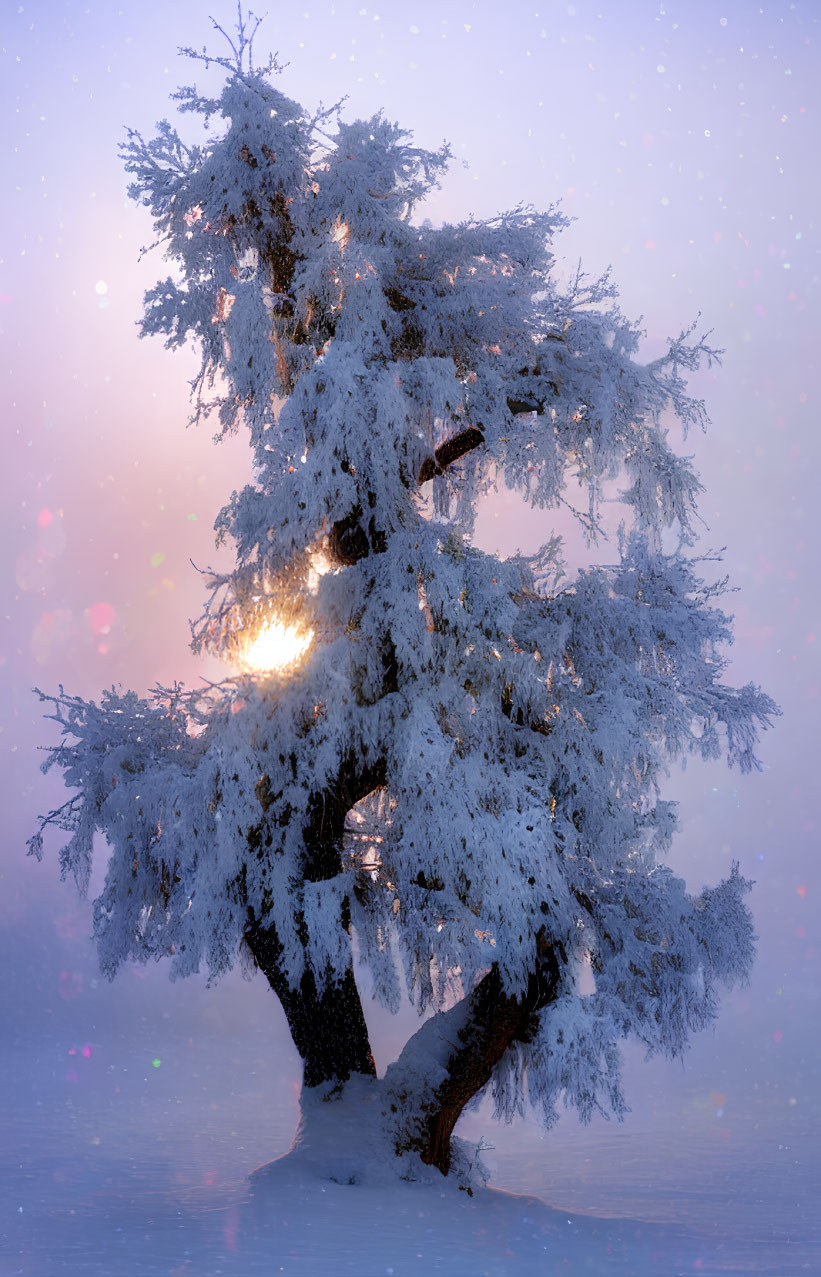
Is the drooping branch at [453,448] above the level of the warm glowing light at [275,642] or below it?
above

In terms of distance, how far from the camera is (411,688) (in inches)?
343

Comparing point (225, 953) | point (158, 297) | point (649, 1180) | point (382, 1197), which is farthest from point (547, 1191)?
point (158, 297)

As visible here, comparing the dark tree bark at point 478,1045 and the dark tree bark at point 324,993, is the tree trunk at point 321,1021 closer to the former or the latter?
the dark tree bark at point 324,993

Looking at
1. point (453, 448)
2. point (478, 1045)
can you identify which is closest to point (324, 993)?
point (478, 1045)

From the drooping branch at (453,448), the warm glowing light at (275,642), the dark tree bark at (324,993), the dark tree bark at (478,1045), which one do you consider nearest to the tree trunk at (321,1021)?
the dark tree bark at (324,993)

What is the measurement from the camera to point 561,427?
1003cm

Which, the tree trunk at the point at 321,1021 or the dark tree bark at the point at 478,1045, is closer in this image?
the dark tree bark at the point at 478,1045

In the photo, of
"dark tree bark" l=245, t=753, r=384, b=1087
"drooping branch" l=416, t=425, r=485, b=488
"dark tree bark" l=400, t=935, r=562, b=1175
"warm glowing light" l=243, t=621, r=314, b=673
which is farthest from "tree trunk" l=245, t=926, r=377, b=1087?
"drooping branch" l=416, t=425, r=485, b=488

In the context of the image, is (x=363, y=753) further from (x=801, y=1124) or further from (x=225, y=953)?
(x=801, y=1124)

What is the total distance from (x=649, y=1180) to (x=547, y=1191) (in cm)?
193

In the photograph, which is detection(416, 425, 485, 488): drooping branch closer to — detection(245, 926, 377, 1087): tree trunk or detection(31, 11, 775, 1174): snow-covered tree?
detection(31, 11, 775, 1174): snow-covered tree

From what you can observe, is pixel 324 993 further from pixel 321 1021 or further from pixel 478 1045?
pixel 478 1045

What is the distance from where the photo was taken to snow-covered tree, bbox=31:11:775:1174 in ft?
27.0

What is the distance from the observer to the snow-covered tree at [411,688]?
8234mm
